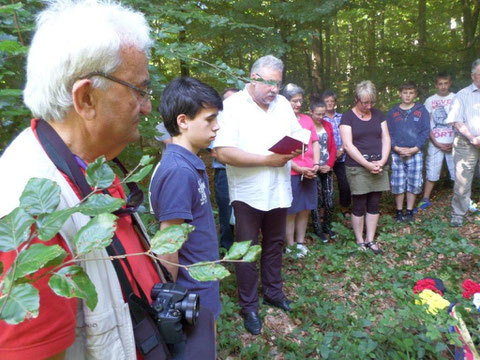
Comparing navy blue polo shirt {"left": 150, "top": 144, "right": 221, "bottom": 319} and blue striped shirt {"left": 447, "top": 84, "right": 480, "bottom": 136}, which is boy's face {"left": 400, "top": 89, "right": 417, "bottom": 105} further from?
navy blue polo shirt {"left": 150, "top": 144, "right": 221, "bottom": 319}

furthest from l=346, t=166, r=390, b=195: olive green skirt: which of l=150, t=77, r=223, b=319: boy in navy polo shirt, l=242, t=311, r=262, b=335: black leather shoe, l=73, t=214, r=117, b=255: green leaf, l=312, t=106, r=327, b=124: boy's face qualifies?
l=73, t=214, r=117, b=255: green leaf

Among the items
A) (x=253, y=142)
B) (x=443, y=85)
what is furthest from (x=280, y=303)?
(x=443, y=85)

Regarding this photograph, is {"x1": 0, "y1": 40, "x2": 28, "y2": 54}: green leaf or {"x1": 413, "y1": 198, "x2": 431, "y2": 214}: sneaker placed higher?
{"x1": 0, "y1": 40, "x2": 28, "y2": 54}: green leaf

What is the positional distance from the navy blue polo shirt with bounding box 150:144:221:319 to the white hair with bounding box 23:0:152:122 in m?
0.91

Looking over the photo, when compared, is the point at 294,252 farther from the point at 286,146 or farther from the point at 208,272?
the point at 208,272

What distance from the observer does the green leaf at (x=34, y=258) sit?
51cm

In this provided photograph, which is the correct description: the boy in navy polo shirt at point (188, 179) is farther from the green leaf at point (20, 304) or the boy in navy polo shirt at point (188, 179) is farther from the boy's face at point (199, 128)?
the green leaf at point (20, 304)

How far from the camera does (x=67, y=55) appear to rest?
3.04 feet

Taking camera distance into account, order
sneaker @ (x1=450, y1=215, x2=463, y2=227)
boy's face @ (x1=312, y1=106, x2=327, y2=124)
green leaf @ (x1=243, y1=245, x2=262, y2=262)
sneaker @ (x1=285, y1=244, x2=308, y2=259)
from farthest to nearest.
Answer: sneaker @ (x1=450, y1=215, x2=463, y2=227) → boy's face @ (x1=312, y1=106, x2=327, y2=124) → sneaker @ (x1=285, y1=244, x2=308, y2=259) → green leaf @ (x1=243, y1=245, x2=262, y2=262)

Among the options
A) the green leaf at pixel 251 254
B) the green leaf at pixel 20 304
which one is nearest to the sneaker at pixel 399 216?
the green leaf at pixel 251 254

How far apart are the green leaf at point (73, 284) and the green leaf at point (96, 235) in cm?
3

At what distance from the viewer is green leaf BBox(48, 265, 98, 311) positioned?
0.56m

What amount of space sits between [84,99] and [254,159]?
1898 millimetres

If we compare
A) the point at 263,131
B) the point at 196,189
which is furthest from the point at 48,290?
the point at 263,131
